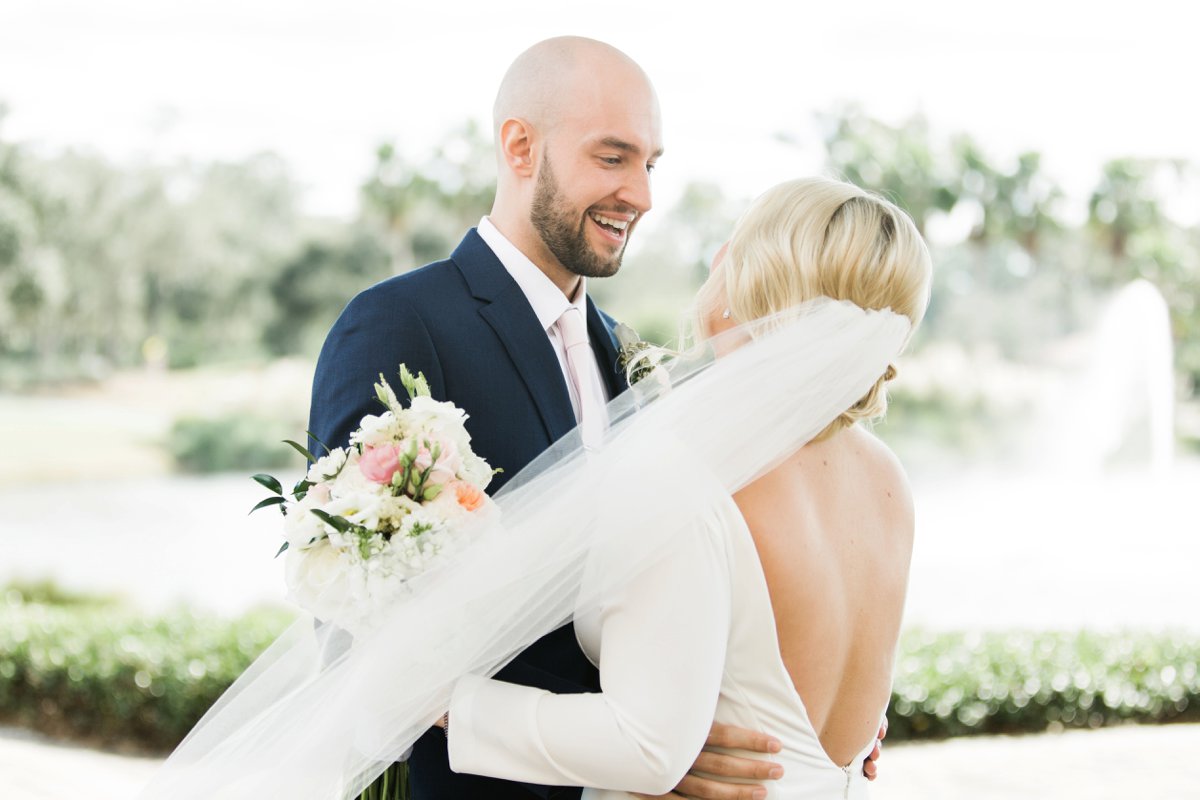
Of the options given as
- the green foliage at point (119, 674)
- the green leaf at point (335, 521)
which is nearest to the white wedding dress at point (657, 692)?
the green leaf at point (335, 521)

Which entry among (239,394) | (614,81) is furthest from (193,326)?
(614,81)

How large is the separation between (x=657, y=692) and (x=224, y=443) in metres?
21.7

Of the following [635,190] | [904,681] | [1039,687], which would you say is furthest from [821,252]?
[1039,687]

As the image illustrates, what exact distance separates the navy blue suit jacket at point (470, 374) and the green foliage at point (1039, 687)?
528cm

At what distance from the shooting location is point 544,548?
209 cm

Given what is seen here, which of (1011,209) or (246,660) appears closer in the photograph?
(246,660)

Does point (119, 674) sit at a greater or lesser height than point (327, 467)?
lesser

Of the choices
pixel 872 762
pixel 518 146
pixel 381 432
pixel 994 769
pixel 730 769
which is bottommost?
pixel 994 769

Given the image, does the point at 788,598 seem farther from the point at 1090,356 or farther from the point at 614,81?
the point at 1090,356

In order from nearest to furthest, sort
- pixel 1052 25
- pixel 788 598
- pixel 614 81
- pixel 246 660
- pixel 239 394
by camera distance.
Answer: pixel 788 598 < pixel 614 81 < pixel 246 660 < pixel 1052 25 < pixel 239 394

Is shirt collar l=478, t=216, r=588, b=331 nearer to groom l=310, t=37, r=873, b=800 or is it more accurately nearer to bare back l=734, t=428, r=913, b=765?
groom l=310, t=37, r=873, b=800

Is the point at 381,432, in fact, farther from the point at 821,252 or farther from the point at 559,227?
the point at 559,227

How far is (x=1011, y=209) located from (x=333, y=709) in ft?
84.2

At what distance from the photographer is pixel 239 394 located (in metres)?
23.7
